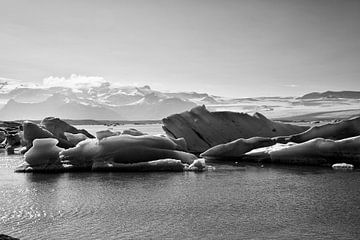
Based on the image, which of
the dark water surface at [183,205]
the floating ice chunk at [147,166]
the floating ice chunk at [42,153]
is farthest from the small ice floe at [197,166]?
the floating ice chunk at [42,153]

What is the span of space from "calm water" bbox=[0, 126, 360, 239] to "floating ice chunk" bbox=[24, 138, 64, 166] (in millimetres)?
882

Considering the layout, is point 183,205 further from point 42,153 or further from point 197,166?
point 42,153

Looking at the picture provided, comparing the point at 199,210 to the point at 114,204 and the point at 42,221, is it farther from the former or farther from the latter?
the point at 42,221

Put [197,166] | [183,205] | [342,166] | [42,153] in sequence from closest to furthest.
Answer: [183,205] < [197,166] < [42,153] < [342,166]

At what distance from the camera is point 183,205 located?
8500 millimetres

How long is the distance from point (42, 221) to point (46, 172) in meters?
6.67

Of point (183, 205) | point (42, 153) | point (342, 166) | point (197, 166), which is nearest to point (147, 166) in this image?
point (197, 166)

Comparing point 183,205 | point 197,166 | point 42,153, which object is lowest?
point 183,205

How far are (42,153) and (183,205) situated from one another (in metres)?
7.15

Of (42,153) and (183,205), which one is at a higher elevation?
(42,153)

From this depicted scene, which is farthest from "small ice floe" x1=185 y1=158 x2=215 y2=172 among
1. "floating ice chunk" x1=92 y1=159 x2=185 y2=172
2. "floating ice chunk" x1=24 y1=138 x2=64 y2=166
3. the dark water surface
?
"floating ice chunk" x1=24 y1=138 x2=64 y2=166

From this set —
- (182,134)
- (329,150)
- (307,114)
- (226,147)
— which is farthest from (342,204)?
(307,114)

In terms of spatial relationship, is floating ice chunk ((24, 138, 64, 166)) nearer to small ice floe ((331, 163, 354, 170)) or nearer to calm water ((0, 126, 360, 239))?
calm water ((0, 126, 360, 239))

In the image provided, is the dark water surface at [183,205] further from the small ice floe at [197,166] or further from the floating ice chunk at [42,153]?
the floating ice chunk at [42,153]
